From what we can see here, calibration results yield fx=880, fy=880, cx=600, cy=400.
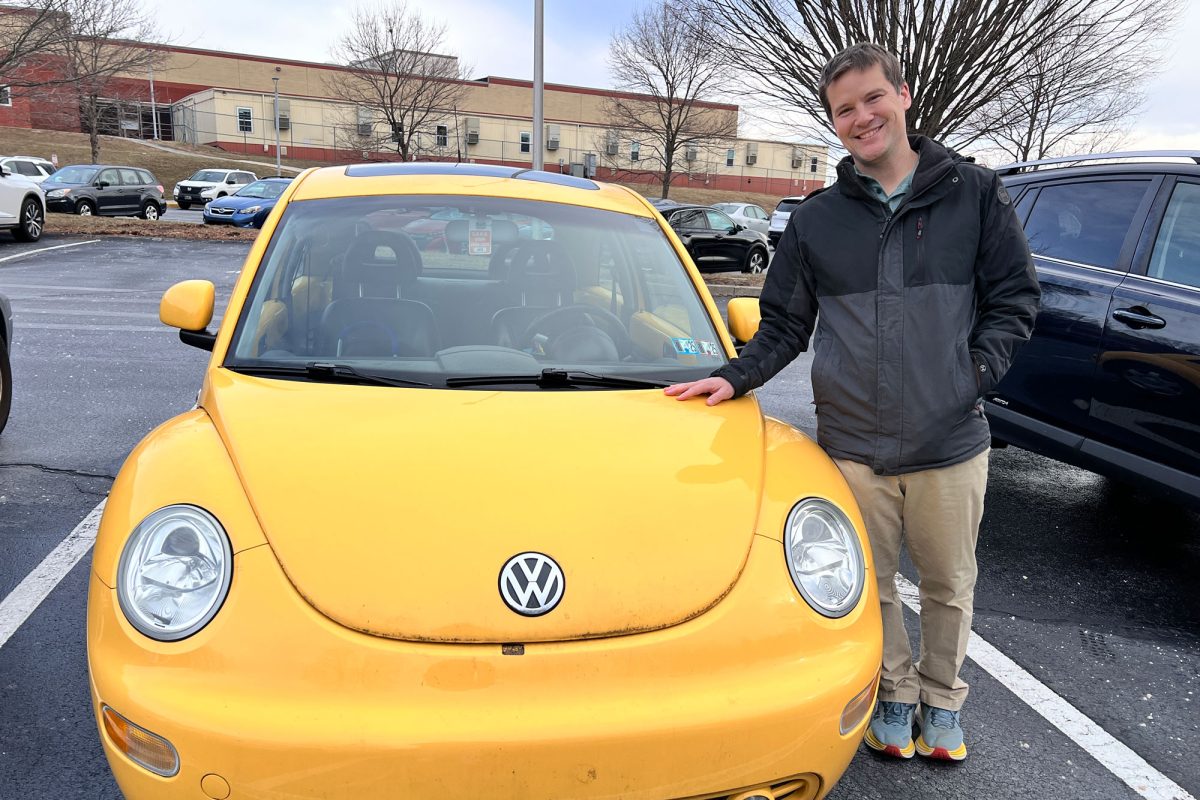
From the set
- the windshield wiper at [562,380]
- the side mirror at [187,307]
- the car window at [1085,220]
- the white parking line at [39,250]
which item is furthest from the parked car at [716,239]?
the windshield wiper at [562,380]

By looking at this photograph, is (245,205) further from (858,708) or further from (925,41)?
(858,708)

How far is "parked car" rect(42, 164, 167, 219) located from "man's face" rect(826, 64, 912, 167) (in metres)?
25.7

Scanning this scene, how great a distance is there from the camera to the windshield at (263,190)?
2322 cm

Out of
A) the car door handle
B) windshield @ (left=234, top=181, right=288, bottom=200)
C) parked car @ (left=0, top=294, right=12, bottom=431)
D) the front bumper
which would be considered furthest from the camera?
windshield @ (left=234, top=181, right=288, bottom=200)

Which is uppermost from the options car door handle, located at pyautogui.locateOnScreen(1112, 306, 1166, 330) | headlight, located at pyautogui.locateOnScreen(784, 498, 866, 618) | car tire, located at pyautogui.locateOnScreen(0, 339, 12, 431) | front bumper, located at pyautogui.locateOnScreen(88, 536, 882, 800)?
car door handle, located at pyautogui.locateOnScreen(1112, 306, 1166, 330)

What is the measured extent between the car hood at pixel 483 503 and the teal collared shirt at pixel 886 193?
73 cm

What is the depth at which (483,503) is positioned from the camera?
1.88 metres

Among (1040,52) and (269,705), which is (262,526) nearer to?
(269,705)

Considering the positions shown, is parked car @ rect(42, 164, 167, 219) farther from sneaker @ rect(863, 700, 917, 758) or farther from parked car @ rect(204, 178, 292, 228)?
sneaker @ rect(863, 700, 917, 758)

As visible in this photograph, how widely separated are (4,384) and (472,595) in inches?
172

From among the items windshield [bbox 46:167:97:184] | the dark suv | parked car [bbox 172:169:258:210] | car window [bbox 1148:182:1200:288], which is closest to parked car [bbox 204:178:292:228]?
windshield [bbox 46:167:97:184]

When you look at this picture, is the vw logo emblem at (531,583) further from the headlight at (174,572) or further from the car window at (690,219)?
the car window at (690,219)

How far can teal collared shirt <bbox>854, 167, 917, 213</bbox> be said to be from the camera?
238 centimetres

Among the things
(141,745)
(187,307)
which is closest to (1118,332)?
(187,307)
